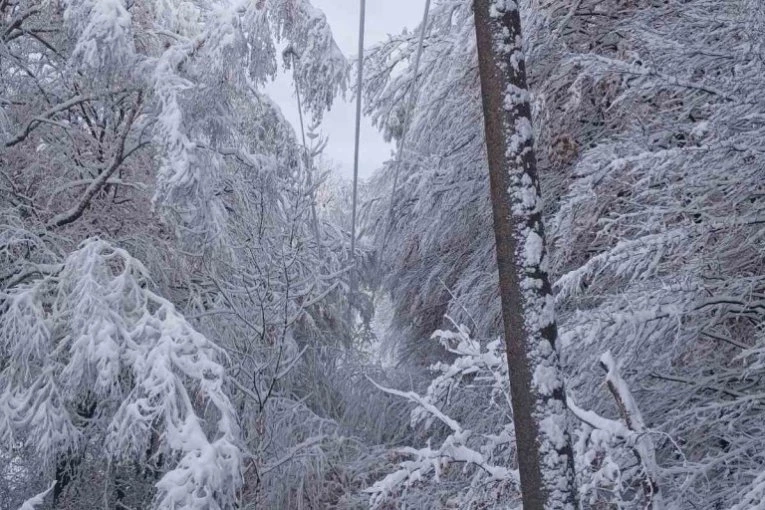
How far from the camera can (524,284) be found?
470cm

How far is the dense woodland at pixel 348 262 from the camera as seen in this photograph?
664cm

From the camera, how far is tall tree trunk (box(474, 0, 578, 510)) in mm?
4656

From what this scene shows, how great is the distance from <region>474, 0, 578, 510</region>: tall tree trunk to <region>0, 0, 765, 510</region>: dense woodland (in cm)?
3

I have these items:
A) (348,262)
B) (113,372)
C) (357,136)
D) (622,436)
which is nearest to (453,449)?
(622,436)

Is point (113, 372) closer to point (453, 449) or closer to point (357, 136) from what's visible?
point (453, 449)

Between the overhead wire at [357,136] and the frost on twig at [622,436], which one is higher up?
the overhead wire at [357,136]

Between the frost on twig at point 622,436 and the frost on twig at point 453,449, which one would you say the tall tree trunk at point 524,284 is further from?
the frost on twig at point 453,449

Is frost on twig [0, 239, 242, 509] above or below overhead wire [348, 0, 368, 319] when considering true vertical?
below

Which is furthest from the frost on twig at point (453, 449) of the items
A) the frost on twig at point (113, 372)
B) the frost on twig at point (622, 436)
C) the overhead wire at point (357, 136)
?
the overhead wire at point (357, 136)

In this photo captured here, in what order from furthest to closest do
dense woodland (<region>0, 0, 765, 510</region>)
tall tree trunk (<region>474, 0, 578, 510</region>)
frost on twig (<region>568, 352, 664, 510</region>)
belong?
dense woodland (<region>0, 0, 765, 510</region>), frost on twig (<region>568, 352, 664, 510</region>), tall tree trunk (<region>474, 0, 578, 510</region>)

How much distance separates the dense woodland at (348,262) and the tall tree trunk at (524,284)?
0.03 m

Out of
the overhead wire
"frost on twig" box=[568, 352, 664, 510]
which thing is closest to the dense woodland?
"frost on twig" box=[568, 352, 664, 510]

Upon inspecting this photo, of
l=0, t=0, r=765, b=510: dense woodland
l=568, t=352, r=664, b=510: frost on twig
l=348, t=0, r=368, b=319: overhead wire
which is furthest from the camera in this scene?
l=348, t=0, r=368, b=319: overhead wire

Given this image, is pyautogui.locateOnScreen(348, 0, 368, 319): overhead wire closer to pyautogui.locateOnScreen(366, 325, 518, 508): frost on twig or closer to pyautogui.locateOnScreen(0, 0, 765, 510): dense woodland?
pyautogui.locateOnScreen(0, 0, 765, 510): dense woodland
